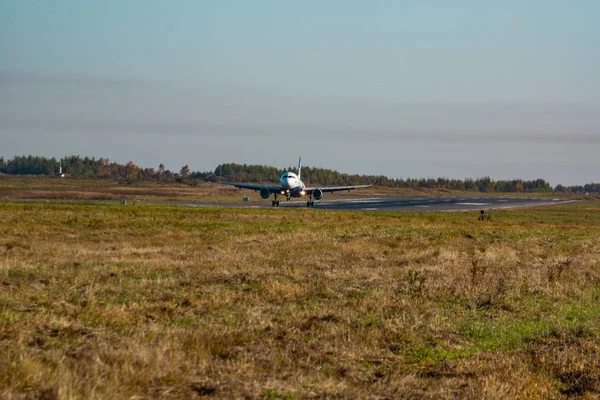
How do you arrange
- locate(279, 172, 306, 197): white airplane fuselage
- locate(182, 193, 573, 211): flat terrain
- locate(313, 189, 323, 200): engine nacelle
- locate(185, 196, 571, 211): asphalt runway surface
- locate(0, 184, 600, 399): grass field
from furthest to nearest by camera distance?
locate(313, 189, 323, 200): engine nacelle → locate(279, 172, 306, 197): white airplane fuselage → locate(182, 193, 573, 211): flat terrain → locate(185, 196, 571, 211): asphalt runway surface → locate(0, 184, 600, 399): grass field

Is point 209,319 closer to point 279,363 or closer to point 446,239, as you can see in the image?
point 279,363

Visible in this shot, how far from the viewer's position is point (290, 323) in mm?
14844

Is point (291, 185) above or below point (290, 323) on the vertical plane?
above

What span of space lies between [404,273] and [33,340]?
15975 mm

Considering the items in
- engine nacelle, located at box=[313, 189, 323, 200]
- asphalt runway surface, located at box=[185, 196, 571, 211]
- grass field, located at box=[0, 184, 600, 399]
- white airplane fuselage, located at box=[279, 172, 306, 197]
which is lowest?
asphalt runway surface, located at box=[185, 196, 571, 211]


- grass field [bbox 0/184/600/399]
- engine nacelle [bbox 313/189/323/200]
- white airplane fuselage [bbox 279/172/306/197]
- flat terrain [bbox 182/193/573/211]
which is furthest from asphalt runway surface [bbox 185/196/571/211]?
grass field [bbox 0/184/600/399]

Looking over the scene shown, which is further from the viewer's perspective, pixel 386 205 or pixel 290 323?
pixel 386 205

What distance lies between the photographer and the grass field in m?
10.3

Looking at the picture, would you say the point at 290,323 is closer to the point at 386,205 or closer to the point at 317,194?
the point at 317,194

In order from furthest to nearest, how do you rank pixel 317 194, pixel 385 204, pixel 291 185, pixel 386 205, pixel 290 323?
pixel 385 204 → pixel 386 205 → pixel 317 194 → pixel 291 185 → pixel 290 323

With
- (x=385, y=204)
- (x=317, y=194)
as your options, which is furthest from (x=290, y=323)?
(x=385, y=204)

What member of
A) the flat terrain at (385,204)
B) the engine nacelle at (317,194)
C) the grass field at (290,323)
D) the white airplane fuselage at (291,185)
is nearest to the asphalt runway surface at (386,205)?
the flat terrain at (385,204)

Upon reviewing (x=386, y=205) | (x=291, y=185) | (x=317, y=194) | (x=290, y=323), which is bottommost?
(x=386, y=205)

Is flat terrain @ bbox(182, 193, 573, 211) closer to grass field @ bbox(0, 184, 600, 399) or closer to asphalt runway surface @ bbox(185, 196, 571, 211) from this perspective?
asphalt runway surface @ bbox(185, 196, 571, 211)
